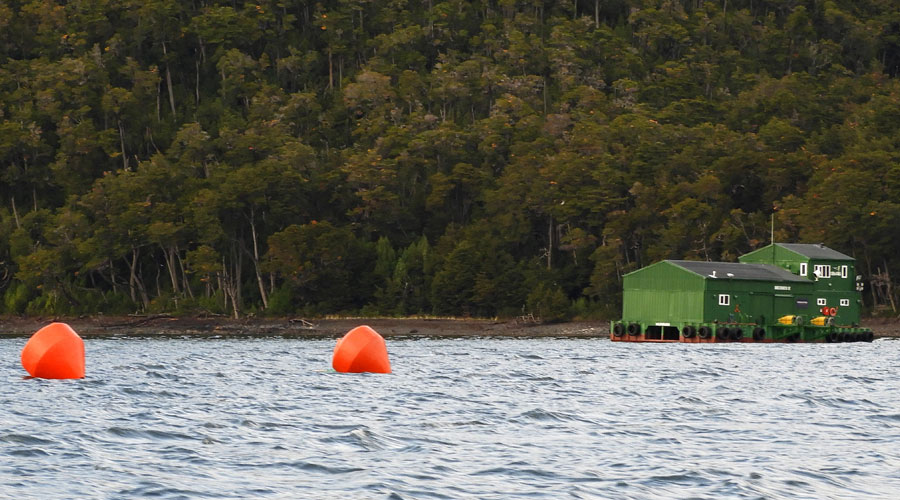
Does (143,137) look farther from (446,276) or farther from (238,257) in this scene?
(446,276)

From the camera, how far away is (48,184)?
150m

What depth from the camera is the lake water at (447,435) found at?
76.2 ft

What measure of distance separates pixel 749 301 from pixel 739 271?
2467 mm

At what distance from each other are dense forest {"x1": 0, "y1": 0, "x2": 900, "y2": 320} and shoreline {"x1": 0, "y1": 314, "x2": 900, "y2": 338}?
2.84m

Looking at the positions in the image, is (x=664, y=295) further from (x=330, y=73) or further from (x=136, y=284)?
(x=330, y=73)

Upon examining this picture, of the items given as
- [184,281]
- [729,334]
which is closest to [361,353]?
[729,334]

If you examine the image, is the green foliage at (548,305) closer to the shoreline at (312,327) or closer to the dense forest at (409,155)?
the dense forest at (409,155)

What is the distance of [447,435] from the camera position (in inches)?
1188

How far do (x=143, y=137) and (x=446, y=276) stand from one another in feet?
157

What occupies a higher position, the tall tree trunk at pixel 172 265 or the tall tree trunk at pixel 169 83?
the tall tree trunk at pixel 169 83

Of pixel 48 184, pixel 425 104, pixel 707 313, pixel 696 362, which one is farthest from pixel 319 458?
pixel 425 104

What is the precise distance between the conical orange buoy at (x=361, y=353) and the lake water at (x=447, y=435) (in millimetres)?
666

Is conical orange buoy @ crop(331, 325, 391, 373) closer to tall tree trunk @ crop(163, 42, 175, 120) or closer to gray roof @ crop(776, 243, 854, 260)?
gray roof @ crop(776, 243, 854, 260)

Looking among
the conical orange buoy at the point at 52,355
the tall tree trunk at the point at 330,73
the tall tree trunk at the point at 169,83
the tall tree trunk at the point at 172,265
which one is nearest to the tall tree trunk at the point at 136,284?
the tall tree trunk at the point at 172,265
